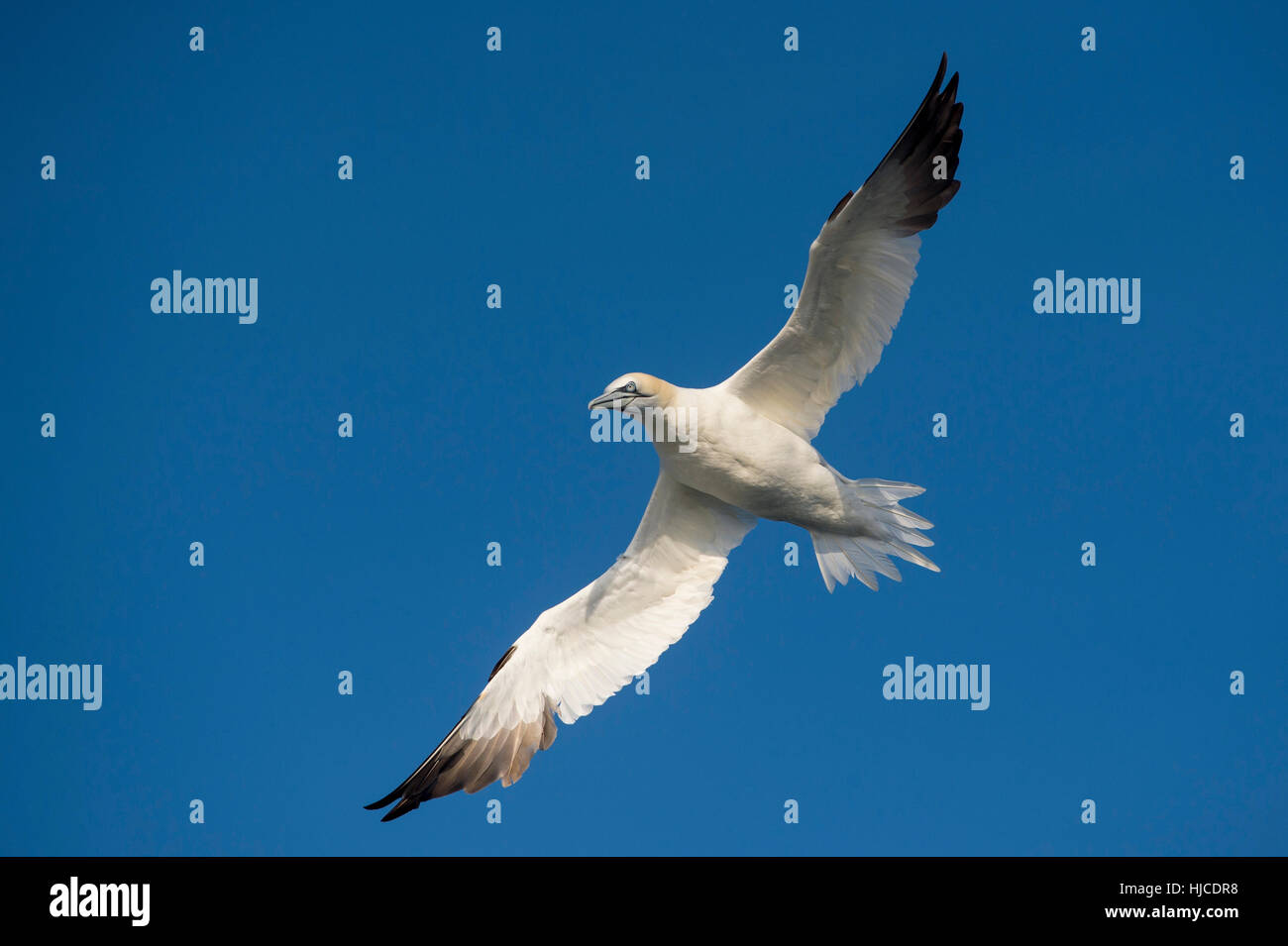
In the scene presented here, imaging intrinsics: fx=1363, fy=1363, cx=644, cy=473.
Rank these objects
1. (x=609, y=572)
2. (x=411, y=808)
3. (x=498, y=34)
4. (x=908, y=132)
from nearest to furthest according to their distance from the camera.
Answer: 1. (x=908, y=132)
2. (x=411, y=808)
3. (x=609, y=572)
4. (x=498, y=34)

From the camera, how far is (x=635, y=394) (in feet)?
42.1

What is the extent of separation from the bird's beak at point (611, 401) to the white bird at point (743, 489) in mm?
19

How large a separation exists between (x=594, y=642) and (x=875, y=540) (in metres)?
3.01

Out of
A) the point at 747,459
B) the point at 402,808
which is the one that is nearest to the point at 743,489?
the point at 747,459

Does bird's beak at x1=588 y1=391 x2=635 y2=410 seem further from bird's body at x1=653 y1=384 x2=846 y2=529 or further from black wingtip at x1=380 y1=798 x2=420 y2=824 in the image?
black wingtip at x1=380 y1=798 x2=420 y2=824

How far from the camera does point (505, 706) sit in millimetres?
13625

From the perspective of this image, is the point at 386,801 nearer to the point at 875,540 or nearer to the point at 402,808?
A: the point at 402,808

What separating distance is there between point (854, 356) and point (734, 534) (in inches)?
91.2

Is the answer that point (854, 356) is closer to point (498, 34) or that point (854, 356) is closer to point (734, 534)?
point (734, 534)

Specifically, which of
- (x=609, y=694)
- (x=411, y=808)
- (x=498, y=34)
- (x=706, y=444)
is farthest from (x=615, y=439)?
(x=498, y=34)

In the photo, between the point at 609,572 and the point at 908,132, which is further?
the point at 609,572

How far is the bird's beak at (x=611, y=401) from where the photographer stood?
42.3ft

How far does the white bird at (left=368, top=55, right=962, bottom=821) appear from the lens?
1238cm

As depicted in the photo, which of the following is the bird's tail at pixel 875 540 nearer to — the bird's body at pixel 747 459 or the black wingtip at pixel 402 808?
the bird's body at pixel 747 459
